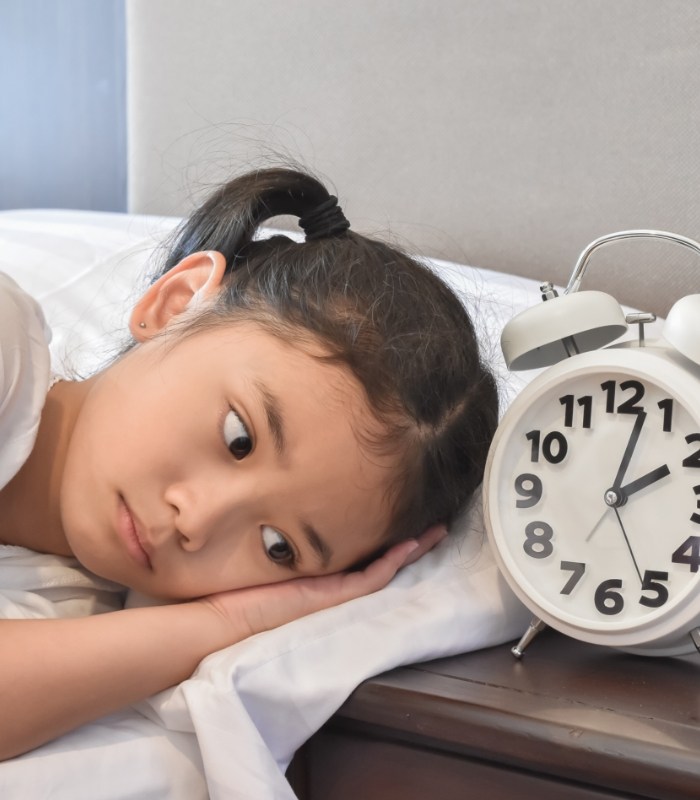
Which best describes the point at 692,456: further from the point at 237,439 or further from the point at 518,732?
the point at 237,439

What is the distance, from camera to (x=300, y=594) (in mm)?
941

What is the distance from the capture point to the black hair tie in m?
1.14

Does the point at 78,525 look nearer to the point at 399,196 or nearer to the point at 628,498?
the point at 628,498

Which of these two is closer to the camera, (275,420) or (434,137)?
(275,420)

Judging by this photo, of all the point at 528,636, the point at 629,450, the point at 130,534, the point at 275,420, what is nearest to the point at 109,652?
the point at 130,534


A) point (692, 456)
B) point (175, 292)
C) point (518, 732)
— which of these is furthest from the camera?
point (175, 292)

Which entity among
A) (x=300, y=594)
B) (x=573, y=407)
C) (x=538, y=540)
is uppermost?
(x=573, y=407)

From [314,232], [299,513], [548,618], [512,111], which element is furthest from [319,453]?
[512,111]

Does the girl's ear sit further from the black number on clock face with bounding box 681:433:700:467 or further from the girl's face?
the black number on clock face with bounding box 681:433:700:467

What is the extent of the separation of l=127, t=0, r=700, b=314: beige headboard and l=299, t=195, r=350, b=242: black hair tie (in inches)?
20.2

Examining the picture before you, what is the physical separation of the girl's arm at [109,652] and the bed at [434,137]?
20 cm

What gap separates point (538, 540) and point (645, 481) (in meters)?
0.11

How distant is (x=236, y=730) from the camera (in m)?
0.74

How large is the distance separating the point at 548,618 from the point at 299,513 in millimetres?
239
